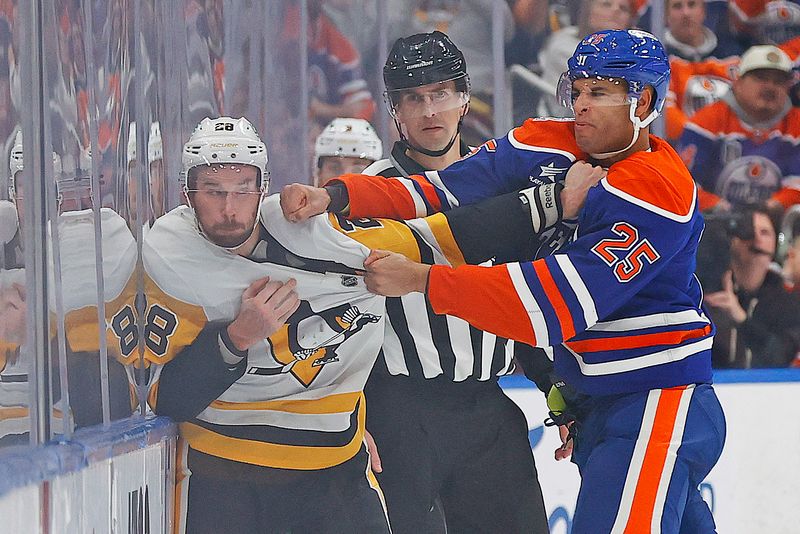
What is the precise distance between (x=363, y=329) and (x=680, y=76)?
233cm

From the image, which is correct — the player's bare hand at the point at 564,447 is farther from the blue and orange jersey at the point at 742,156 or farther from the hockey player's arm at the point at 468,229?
the blue and orange jersey at the point at 742,156

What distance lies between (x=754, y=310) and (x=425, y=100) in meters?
1.92

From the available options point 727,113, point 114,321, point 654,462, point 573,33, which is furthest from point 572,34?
point 114,321

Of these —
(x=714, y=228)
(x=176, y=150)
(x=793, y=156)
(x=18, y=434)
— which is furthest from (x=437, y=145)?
(x=793, y=156)

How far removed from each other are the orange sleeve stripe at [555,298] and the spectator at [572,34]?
1.85 metres

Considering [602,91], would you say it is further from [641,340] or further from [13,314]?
[13,314]

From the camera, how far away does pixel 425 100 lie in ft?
7.79

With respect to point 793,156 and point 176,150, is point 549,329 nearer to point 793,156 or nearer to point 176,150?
point 176,150

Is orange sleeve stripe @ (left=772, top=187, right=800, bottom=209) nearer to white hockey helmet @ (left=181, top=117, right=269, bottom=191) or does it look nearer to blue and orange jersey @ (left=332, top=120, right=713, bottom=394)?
blue and orange jersey @ (left=332, top=120, right=713, bottom=394)

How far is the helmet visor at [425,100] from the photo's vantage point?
2.37 metres

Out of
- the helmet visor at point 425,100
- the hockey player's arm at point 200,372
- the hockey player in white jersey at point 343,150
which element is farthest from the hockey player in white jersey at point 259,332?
the hockey player in white jersey at point 343,150

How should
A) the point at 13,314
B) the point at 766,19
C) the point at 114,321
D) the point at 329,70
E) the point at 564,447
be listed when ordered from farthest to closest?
1. the point at 766,19
2. the point at 329,70
3. the point at 564,447
4. the point at 114,321
5. the point at 13,314

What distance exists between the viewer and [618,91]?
1.97 m

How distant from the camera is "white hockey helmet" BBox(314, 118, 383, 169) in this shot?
2.63 m
